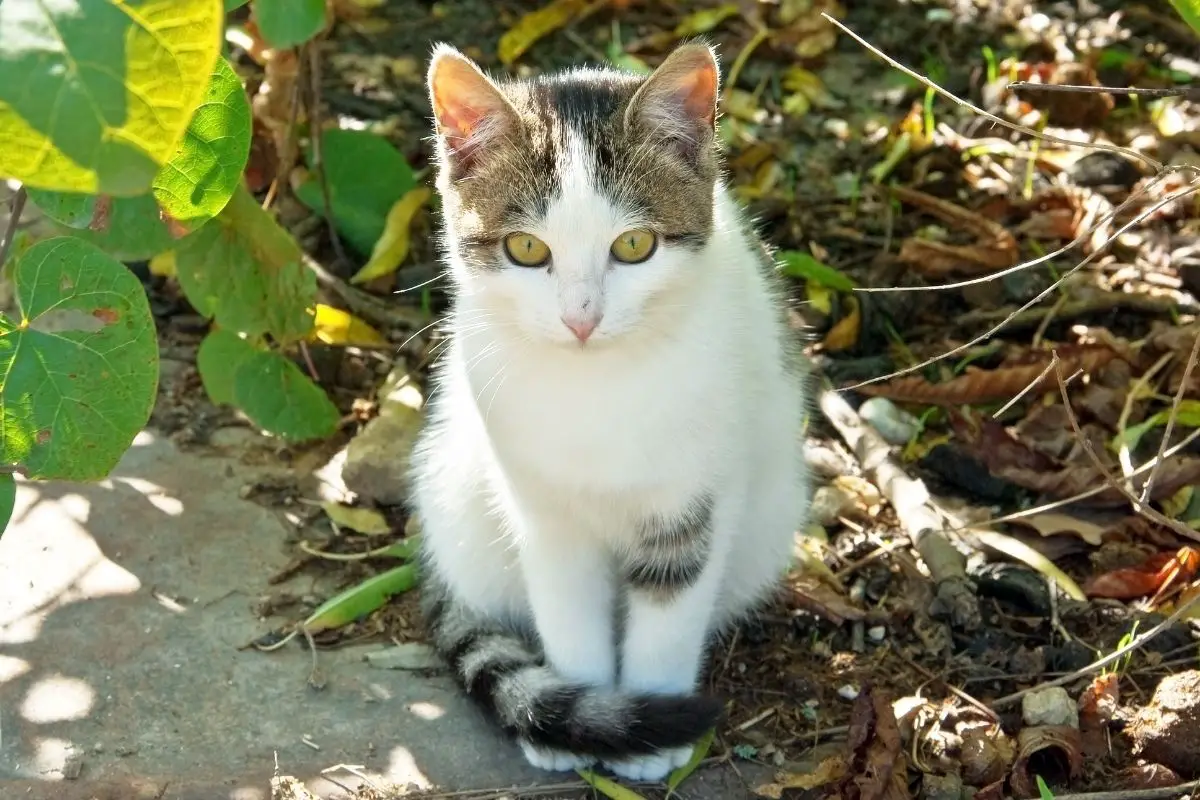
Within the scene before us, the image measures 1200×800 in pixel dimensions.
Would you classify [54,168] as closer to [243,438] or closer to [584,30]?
[243,438]

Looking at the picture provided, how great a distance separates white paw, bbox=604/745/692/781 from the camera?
93.9 inches

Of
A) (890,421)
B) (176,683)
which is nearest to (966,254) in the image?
(890,421)

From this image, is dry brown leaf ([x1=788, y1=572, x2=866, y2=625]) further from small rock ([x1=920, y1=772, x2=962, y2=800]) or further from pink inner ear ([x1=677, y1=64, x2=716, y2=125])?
pink inner ear ([x1=677, y1=64, x2=716, y2=125])

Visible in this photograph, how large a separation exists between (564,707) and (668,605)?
0.90 feet

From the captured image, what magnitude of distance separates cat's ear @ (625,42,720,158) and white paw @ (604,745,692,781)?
1.11m

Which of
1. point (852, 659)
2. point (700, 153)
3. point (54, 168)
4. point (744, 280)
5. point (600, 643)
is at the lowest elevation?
point (852, 659)

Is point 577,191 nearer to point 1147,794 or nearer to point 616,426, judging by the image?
point 616,426

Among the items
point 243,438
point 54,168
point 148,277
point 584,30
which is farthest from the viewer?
point 584,30

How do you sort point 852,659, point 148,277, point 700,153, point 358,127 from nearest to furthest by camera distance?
point 700,153 → point 852,659 → point 148,277 → point 358,127

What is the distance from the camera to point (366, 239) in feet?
12.3

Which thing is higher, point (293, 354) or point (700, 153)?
point (700, 153)

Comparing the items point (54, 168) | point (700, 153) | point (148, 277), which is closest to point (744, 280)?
point (700, 153)

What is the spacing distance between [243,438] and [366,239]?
737 mm

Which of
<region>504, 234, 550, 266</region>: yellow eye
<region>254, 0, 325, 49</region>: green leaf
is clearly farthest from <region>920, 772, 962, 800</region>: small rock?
<region>254, 0, 325, 49</region>: green leaf
